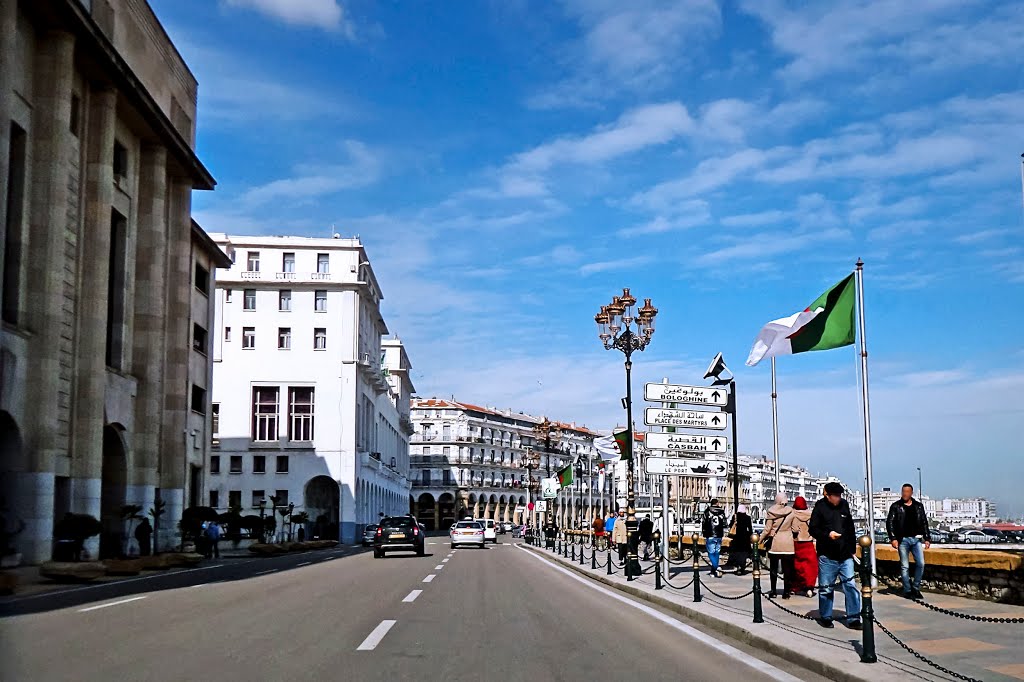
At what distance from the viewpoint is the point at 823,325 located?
66.8ft

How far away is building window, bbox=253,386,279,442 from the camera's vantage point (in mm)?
73250

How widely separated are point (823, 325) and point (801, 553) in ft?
18.3

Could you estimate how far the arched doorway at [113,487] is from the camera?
36.5 m

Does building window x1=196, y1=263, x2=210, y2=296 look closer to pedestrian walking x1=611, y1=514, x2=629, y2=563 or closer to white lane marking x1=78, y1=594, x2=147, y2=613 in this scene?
pedestrian walking x1=611, y1=514, x2=629, y2=563

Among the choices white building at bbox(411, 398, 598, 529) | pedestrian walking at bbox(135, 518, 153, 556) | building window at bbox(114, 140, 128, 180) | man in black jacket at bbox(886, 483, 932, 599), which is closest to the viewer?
man in black jacket at bbox(886, 483, 932, 599)

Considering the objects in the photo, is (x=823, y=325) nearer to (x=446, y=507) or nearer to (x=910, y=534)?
(x=910, y=534)

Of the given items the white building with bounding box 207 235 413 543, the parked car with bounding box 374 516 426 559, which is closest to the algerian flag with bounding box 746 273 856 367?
the parked car with bounding box 374 516 426 559

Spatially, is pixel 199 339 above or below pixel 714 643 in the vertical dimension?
above

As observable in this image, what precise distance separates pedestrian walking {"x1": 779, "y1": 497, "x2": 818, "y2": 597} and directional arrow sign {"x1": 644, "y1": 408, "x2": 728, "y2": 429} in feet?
11.5

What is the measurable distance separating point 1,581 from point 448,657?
12.4 metres

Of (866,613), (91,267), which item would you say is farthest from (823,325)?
(91,267)

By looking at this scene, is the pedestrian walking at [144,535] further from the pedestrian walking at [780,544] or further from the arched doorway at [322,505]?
the arched doorway at [322,505]

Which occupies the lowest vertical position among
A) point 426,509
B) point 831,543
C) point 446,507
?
point 426,509

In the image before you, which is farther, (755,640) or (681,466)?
(681,466)
